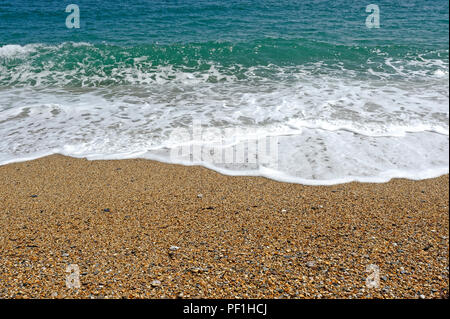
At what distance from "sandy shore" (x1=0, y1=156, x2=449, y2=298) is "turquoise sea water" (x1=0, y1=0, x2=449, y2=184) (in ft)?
1.87

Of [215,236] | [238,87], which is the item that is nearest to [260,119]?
[238,87]

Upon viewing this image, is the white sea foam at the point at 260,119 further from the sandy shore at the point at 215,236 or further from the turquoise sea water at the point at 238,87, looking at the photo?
the sandy shore at the point at 215,236

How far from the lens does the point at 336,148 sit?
180 inches

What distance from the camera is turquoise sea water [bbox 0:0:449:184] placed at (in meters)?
4.64

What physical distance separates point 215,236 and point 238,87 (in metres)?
5.29

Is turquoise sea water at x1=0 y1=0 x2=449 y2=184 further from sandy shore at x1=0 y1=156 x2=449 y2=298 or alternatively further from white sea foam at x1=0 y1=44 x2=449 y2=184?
sandy shore at x1=0 y1=156 x2=449 y2=298

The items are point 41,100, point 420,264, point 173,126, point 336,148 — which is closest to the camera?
point 420,264

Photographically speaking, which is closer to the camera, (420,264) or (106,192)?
(420,264)

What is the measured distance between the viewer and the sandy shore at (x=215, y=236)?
2275 millimetres

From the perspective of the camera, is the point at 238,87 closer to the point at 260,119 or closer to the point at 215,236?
the point at 260,119

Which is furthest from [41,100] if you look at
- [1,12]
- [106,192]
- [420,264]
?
→ [1,12]

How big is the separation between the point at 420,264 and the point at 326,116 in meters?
3.50
